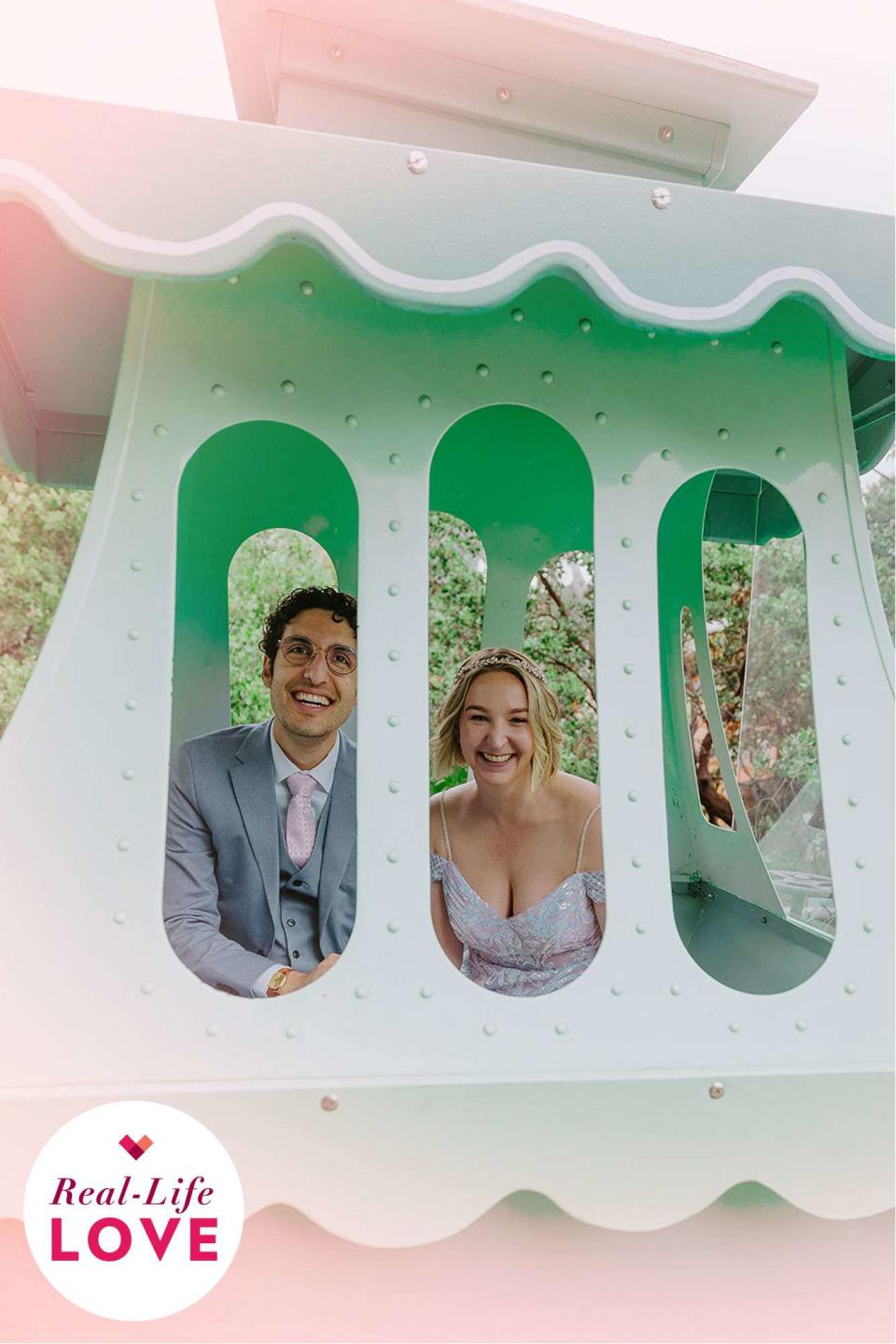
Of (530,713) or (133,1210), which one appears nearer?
(133,1210)

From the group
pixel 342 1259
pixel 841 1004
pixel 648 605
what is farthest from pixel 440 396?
pixel 342 1259

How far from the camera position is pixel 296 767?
3041 mm

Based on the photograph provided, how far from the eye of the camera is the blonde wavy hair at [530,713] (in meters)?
2.97

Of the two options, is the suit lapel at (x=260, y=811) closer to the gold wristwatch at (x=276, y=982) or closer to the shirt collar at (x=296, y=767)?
the shirt collar at (x=296, y=767)

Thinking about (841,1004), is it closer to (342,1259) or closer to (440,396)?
(342,1259)

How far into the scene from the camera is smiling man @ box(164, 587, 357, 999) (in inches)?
111

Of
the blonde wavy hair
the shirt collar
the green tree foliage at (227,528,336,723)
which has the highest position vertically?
the green tree foliage at (227,528,336,723)

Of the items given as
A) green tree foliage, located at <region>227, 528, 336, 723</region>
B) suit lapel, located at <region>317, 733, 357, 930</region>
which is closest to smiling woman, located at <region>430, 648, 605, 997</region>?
suit lapel, located at <region>317, 733, 357, 930</region>

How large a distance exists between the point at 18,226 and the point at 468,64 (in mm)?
1151

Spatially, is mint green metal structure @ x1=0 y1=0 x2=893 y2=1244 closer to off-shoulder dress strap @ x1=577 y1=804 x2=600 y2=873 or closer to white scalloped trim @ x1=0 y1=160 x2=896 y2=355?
white scalloped trim @ x1=0 y1=160 x2=896 y2=355

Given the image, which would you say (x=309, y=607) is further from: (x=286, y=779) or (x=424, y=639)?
(x=424, y=639)

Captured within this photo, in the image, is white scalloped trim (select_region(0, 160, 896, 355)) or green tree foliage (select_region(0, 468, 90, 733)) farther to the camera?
green tree foliage (select_region(0, 468, 90, 733))

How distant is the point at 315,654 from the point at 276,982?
0.95 m

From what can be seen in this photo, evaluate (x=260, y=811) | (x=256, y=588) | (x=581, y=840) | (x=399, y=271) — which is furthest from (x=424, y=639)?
(x=256, y=588)
